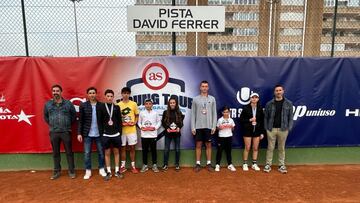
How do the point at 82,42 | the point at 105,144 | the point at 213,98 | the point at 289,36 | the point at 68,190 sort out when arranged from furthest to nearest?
the point at 289,36 → the point at 82,42 → the point at 213,98 → the point at 105,144 → the point at 68,190

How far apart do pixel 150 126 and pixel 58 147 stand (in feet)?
5.80

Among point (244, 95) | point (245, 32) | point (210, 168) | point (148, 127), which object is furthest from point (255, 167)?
point (245, 32)

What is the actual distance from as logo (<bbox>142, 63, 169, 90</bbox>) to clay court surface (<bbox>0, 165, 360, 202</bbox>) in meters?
1.76

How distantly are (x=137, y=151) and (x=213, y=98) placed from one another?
191 centimetres

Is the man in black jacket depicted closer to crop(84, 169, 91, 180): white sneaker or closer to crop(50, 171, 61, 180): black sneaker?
crop(84, 169, 91, 180): white sneaker

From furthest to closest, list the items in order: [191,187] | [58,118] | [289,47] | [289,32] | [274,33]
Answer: [289,32]
[289,47]
[274,33]
[58,118]
[191,187]

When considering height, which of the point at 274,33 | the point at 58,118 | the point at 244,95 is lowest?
the point at 58,118

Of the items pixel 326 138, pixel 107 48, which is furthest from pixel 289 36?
pixel 107 48

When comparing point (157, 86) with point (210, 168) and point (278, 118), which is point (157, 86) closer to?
point (210, 168)

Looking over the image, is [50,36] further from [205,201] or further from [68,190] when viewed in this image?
[205,201]

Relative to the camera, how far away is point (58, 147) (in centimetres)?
537

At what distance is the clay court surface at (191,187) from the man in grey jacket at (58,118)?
2.03 feet

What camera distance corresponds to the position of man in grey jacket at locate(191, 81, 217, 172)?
5.59 metres

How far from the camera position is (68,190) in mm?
4848
